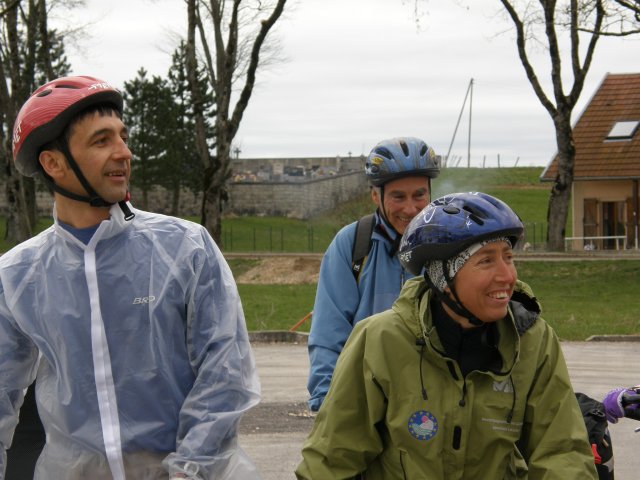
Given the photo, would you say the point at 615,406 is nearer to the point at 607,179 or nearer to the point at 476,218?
the point at 476,218

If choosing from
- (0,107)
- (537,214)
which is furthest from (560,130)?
(537,214)

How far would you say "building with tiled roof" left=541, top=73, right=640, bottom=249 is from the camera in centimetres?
3809

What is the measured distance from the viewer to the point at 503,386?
341 cm

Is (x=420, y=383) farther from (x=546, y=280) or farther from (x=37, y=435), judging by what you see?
(x=546, y=280)

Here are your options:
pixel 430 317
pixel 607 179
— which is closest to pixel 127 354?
pixel 430 317

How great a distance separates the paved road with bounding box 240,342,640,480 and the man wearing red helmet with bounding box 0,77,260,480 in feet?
15.3

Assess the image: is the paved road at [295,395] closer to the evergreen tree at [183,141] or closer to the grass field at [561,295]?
the grass field at [561,295]

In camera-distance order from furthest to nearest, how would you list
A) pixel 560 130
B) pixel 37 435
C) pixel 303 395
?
1. pixel 560 130
2. pixel 303 395
3. pixel 37 435

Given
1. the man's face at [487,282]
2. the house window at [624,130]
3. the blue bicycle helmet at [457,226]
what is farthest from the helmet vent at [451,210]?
the house window at [624,130]

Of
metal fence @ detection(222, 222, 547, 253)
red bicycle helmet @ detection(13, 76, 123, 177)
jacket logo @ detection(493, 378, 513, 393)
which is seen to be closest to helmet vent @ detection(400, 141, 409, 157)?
→ red bicycle helmet @ detection(13, 76, 123, 177)

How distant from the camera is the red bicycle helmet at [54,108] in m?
3.79

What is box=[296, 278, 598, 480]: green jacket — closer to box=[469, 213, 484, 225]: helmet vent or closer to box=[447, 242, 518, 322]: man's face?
box=[447, 242, 518, 322]: man's face

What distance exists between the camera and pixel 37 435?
13.4 feet

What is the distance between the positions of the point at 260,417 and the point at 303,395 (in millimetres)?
1230
